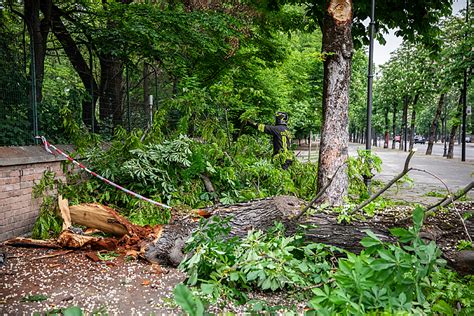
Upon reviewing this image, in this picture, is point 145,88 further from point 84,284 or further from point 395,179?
point 395,179

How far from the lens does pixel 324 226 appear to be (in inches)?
157

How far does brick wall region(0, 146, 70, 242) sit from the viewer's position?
5.94 meters

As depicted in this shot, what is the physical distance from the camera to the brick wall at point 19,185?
594cm

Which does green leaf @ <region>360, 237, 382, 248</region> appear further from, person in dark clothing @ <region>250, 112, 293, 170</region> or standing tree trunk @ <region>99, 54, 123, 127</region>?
standing tree trunk @ <region>99, 54, 123, 127</region>

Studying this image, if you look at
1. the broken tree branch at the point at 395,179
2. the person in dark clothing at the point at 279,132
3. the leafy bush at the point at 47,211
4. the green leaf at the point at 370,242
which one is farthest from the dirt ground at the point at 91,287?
the person in dark clothing at the point at 279,132

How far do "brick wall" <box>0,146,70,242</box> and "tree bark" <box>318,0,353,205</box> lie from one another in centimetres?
485

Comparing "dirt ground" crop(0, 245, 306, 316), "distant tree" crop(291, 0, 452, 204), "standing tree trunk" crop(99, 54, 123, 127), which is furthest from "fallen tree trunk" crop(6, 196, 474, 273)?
"standing tree trunk" crop(99, 54, 123, 127)

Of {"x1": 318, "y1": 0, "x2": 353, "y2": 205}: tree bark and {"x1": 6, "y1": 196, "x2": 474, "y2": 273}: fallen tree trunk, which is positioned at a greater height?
{"x1": 318, "y1": 0, "x2": 353, "y2": 205}: tree bark

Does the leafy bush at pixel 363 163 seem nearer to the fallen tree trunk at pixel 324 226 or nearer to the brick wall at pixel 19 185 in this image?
the fallen tree trunk at pixel 324 226

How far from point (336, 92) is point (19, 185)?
17.4ft

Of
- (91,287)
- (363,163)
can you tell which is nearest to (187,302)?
(91,287)

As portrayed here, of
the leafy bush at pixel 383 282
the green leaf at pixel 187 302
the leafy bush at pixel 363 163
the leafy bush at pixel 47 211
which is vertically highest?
the leafy bush at pixel 363 163

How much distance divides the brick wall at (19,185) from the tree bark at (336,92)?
191 inches

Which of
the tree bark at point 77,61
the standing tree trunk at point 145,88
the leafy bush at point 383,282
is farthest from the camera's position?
the standing tree trunk at point 145,88
